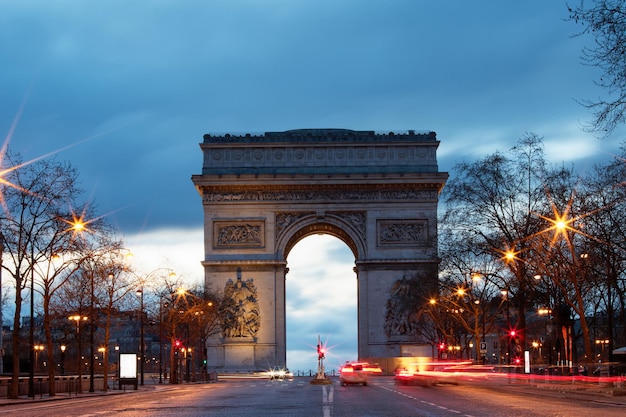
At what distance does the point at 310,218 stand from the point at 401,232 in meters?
7.90

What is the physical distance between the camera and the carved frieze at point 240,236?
96.6 meters

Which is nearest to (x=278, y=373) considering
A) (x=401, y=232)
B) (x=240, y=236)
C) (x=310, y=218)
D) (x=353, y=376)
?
(x=240, y=236)

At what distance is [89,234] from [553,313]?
1307 inches

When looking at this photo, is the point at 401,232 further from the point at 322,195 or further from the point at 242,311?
the point at 242,311

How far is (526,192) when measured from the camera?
6838cm

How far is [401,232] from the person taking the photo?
96.9m

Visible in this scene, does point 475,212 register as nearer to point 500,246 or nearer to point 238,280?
point 500,246

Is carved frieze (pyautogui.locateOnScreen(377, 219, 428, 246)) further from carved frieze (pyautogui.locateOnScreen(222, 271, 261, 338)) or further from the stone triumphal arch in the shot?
carved frieze (pyautogui.locateOnScreen(222, 271, 261, 338))

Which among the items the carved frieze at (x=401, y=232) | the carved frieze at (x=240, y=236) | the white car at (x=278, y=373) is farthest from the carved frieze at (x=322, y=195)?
the white car at (x=278, y=373)

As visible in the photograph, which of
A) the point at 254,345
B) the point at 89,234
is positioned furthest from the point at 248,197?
the point at 89,234

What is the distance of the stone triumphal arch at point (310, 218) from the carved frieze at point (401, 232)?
0.28ft

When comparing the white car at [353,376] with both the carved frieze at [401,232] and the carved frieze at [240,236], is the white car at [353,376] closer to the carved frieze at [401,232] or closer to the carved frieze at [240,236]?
the carved frieze at [240,236]

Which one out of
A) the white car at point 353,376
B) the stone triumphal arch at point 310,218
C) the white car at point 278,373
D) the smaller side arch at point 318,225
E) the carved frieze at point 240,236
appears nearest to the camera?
the white car at point 353,376

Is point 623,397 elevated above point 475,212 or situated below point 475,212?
below
